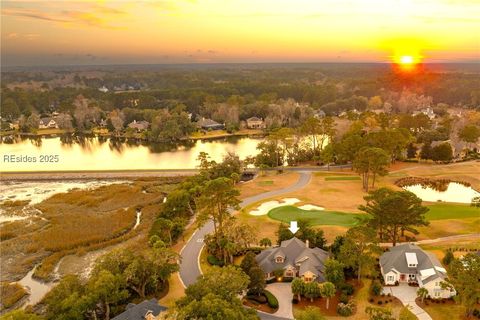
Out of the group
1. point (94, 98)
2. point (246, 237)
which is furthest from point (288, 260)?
point (94, 98)

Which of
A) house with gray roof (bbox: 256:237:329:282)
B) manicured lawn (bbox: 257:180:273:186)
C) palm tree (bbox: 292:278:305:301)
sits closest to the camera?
palm tree (bbox: 292:278:305:301)

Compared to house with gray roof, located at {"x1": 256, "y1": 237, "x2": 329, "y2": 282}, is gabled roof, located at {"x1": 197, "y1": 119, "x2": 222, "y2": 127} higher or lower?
higher

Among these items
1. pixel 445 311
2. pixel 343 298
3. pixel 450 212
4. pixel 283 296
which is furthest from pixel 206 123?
pixel 445 311

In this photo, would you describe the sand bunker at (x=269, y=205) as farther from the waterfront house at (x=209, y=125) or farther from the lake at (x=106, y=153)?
the waterfront house at (x=209, y=125)

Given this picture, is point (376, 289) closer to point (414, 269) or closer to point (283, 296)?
point (414, 269)

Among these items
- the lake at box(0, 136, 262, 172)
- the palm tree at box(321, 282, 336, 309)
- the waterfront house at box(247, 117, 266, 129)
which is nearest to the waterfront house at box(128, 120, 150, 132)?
the lake at box(0, 136, 262, 172)

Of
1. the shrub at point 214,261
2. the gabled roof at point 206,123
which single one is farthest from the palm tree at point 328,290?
the gabled roof at point 206,123

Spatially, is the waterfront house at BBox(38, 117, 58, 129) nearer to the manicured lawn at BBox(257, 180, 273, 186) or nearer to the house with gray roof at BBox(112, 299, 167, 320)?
the manicured lawn at BBox(257, 180, 273, 186)
